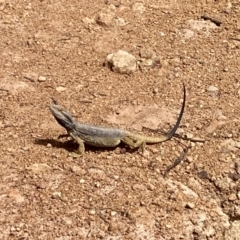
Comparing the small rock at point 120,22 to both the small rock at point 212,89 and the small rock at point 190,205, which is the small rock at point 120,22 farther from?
the small rock at point 190,205

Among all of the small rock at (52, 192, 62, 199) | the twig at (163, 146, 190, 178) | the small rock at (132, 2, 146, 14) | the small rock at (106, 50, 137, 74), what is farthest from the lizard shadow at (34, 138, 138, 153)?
the small rock at (132, 2, 146, 14)

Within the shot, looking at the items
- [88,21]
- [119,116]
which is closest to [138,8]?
[88,21]

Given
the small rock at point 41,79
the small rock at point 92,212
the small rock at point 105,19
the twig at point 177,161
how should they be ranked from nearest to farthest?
1. the small rock at point 92,212
2. the twig at point 177,161
3. the small rock at point 41,79
4. the small rock at point 105,19

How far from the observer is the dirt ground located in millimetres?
4672

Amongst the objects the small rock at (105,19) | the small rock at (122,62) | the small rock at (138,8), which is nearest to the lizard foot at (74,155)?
the small rock at (122,62)

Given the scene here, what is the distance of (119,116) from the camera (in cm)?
556

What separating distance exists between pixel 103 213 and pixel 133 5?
9.80 feet

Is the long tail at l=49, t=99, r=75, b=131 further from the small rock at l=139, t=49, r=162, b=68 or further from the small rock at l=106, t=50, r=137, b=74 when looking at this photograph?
the small rock at l=139, t=49, r=162, b=68

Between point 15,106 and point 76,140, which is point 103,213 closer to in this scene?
point 76,140

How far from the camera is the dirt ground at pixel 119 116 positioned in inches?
184

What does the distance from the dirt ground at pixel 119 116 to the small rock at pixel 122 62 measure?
0.19 feet

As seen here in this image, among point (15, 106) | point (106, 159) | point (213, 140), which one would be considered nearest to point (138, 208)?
point (106, 159)

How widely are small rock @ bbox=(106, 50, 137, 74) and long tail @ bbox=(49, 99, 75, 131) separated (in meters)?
1.11

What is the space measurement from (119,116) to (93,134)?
494 mm
